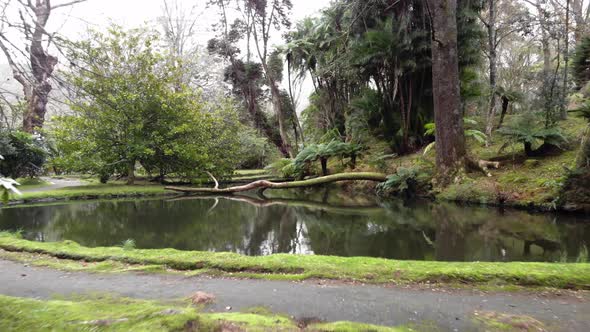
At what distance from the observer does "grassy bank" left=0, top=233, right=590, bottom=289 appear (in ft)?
11.6

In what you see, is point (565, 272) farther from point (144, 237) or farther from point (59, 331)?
point (144, 237)

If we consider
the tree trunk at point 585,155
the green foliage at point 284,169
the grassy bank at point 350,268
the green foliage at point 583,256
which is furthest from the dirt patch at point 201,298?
the green foliage at point 284,169

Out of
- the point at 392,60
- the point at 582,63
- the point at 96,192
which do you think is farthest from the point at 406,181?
the point at 96,192

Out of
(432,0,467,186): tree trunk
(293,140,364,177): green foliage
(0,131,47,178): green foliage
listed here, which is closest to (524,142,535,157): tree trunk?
(432,0,467,186): tree trunk

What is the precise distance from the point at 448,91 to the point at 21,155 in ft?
57.1

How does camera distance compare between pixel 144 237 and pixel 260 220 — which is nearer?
pixel 144 237

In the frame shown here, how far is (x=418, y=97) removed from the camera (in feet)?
49.5

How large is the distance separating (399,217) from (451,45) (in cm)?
571

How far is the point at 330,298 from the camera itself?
3303 mm

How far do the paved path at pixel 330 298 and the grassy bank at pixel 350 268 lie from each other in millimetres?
238

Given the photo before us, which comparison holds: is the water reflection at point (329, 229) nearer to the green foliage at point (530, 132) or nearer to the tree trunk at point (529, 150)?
the green foliage at point (530, 132)

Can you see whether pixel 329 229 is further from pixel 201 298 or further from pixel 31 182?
pixel 31 182

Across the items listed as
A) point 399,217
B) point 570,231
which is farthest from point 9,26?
point 570,231

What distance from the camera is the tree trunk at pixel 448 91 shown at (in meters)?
10.1
